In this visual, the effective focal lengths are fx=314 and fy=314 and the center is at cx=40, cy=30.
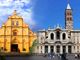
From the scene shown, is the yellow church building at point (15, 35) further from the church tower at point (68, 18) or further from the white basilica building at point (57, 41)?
the church tower at point (68, 18)

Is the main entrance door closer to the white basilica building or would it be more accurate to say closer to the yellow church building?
the yellow church building

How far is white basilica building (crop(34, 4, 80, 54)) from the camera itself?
76062 millimetres

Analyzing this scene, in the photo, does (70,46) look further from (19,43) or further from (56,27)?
(19,43)

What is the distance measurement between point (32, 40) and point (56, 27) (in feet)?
24.1

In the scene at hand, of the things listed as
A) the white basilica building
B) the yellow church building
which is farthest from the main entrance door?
the white basilica building

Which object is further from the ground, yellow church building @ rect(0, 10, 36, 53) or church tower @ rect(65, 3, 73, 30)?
church tower @ rect(65, 3, 73, 30)

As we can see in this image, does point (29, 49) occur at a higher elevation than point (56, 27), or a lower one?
lower

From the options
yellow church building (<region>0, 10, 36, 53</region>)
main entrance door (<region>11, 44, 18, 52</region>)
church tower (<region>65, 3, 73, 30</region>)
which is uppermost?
church tower (<region>65, 3, 73, 30</region>)

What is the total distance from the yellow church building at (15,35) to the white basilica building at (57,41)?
247cm

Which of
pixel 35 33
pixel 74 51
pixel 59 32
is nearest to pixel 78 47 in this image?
pixel 74 51

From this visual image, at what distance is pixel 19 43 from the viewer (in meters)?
75.7

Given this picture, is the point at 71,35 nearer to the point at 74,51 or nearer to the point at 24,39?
the point at 74,51

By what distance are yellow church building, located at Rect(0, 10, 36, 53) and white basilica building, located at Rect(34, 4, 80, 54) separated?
247 cm

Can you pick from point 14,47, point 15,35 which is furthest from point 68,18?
point 14,47
